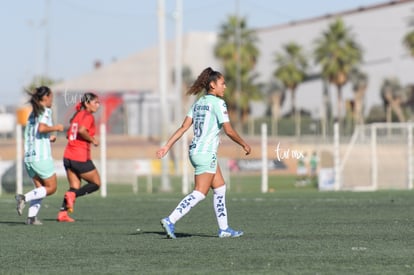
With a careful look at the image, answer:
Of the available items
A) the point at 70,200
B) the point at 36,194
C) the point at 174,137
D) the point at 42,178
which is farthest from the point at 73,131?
the point at 174,137

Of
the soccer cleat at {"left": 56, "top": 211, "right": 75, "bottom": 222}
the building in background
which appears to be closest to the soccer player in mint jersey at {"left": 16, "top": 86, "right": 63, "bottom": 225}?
the soccer cleat at {"left": 56, "top": 211, "right": 75, "bottom": 222}

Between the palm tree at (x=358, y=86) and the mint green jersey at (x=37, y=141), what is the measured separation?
72713 millimetres

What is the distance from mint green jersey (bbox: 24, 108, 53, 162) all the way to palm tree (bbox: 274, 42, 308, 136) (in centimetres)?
7877

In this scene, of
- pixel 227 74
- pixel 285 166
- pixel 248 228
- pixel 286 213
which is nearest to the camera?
pixel 248 228

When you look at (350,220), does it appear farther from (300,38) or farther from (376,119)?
(300,38)

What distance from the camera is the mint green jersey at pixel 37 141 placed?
16.3 meters

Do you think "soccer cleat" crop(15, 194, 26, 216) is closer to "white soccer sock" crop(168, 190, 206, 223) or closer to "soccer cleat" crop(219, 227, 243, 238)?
"white soccer sock" crop(168, 190, 206, 223)

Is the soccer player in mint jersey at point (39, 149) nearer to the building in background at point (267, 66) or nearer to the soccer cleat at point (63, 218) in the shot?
the soccer cleat at point (63, 218)

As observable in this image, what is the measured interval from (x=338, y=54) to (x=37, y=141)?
76.5 m

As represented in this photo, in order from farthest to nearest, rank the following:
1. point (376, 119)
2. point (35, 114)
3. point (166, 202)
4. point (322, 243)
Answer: point (376, 119) < point (166, 202) < point (35, 114) < point (322, 243)

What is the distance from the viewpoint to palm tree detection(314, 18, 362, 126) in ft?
298

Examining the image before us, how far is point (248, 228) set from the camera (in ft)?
49.3

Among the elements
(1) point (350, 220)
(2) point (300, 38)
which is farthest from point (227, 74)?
(1) point (350, 220)

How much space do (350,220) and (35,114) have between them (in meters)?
4.64
